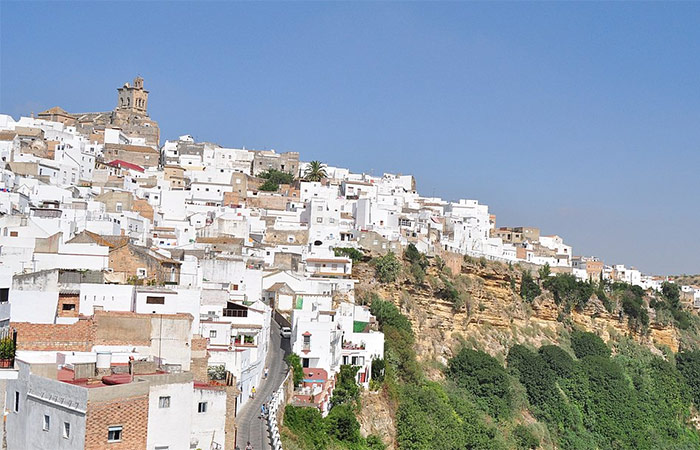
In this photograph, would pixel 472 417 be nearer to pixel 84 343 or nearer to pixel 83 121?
pixel 84 343

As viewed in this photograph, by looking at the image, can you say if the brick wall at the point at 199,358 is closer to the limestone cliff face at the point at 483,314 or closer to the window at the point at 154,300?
the window at the point at 154,300

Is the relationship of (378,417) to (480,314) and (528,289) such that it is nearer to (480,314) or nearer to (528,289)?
(480,314)

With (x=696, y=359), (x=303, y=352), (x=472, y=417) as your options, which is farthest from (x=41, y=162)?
(x=696, y=359)

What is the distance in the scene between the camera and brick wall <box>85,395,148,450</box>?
17.3 meters

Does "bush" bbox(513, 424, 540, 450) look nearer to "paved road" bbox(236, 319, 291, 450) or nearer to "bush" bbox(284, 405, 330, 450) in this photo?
"paved road" bbox(236, 319, 291, 450)

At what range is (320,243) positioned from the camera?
48375mm

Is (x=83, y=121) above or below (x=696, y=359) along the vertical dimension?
above

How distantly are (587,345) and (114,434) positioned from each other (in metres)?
44.2

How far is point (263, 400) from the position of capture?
26.8 meters

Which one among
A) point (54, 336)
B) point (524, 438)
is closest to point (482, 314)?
point (524, 438)

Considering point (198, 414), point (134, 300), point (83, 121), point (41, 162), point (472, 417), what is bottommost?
point (472, 417)

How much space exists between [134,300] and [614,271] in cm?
5922

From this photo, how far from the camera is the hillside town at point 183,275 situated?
19297mm

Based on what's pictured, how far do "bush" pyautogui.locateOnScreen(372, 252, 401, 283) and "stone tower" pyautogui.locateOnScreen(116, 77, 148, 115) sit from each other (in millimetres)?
Result: 41150
